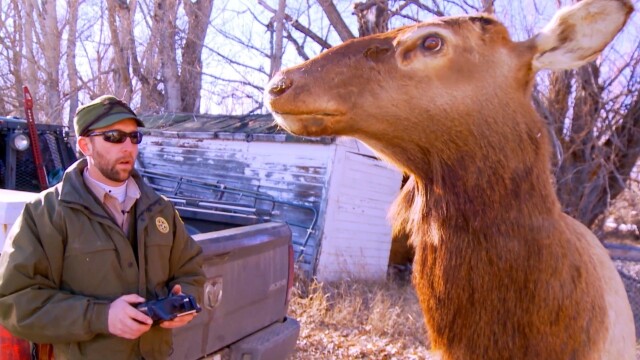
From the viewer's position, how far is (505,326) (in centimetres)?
208

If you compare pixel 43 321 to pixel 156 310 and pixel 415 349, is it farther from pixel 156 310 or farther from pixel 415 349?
pixel 415 349

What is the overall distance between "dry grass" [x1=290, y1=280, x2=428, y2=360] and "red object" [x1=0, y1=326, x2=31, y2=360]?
3.41 meters

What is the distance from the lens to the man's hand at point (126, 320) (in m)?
1.98

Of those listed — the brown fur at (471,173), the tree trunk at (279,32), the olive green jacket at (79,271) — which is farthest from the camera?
the tree trunk at (279,32)

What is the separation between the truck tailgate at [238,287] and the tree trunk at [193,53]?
11660 millimetres

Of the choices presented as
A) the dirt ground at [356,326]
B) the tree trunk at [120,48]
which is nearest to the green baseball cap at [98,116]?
the dirt ground at [356,326]

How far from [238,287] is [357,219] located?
668cm

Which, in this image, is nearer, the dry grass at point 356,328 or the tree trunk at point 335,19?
the dry grass at point 356,328

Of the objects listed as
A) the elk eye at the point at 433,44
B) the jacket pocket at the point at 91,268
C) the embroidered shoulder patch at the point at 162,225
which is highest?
the elk eye at the point at 433,44

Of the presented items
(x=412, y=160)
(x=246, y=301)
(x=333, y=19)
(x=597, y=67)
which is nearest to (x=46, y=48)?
(x=333, y=19)

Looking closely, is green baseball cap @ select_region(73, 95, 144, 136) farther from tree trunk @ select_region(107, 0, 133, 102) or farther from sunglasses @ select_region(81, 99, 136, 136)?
tree trunk @ select_region(107, 0, 133, 102)

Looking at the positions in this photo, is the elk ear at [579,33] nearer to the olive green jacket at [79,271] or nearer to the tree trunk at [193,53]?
the olive green jacket at [79,271]

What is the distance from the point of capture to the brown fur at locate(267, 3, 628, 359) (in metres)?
2.08

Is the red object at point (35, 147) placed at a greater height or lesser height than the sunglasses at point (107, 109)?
lesser
